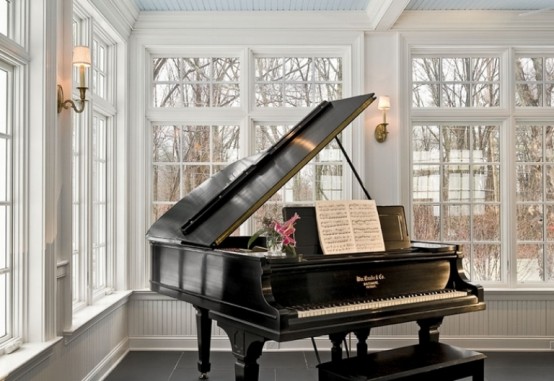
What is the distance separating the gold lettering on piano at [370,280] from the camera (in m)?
3.16

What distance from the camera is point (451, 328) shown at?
5.09m

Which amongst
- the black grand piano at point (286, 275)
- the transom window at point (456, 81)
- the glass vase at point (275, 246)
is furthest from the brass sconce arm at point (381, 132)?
the glass vase at point (275, 246)

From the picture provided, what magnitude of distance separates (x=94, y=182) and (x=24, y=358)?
1.92m

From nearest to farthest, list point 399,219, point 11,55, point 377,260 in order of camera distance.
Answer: point 11,55 → point 377,260 → point 399,219

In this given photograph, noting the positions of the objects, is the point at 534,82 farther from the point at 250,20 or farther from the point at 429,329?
the point at 429,329

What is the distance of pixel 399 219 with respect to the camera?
144 inches

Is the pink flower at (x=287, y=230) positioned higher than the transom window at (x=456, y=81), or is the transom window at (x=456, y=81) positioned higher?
the transom window at (x=456, y=81)

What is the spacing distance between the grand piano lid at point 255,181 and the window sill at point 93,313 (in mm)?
768

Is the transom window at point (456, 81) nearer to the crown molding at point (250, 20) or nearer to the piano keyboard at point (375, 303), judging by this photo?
the crown molding at point (250, 20)

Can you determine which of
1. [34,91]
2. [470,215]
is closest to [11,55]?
[34,91]

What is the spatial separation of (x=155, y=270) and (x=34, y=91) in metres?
1.46

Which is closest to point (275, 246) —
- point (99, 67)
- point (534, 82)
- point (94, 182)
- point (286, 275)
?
point (286, 275)

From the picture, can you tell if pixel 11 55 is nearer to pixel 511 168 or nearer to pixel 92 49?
pixel 92 49

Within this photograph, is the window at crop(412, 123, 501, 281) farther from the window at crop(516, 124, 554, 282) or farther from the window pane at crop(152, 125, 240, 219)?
the window pane at crop(152, 125, 240, 219)
